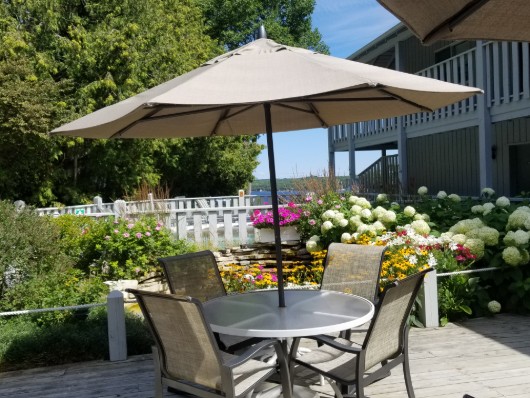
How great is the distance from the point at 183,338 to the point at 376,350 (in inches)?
43.5

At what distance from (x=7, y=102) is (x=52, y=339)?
13348 millimetres

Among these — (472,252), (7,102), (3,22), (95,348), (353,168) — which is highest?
(3,22)

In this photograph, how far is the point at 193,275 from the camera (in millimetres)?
4562

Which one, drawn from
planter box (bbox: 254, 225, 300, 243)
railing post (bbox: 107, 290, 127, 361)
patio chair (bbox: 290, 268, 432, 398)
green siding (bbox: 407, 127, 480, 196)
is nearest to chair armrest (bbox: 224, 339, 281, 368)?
patio chair (bbox: 290, 268, 432, 398)

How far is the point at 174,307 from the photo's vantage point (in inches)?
115

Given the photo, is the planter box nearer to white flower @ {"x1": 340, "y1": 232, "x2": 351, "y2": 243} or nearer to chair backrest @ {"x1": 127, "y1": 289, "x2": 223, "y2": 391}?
white flower @ {"x1": 340, "y1": 232, "x2": 351, "y2": 243}

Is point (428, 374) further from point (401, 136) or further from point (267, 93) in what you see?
point (401, 136)

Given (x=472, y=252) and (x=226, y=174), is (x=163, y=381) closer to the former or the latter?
(x=472, y=252)

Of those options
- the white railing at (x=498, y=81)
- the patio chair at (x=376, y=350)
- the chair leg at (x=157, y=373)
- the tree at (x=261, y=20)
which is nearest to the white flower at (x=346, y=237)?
the patio chair at (x=376, y=350)

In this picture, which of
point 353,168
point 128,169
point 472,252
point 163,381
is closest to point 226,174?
point 128,169

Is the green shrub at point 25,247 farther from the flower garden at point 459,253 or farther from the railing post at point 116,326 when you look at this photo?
the flower garden at point 459,253

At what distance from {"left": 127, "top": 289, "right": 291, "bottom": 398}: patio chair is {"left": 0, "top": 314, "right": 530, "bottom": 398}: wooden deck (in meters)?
0.98

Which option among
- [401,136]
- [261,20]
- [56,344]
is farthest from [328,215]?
[261,20]

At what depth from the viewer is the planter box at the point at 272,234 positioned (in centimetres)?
843
